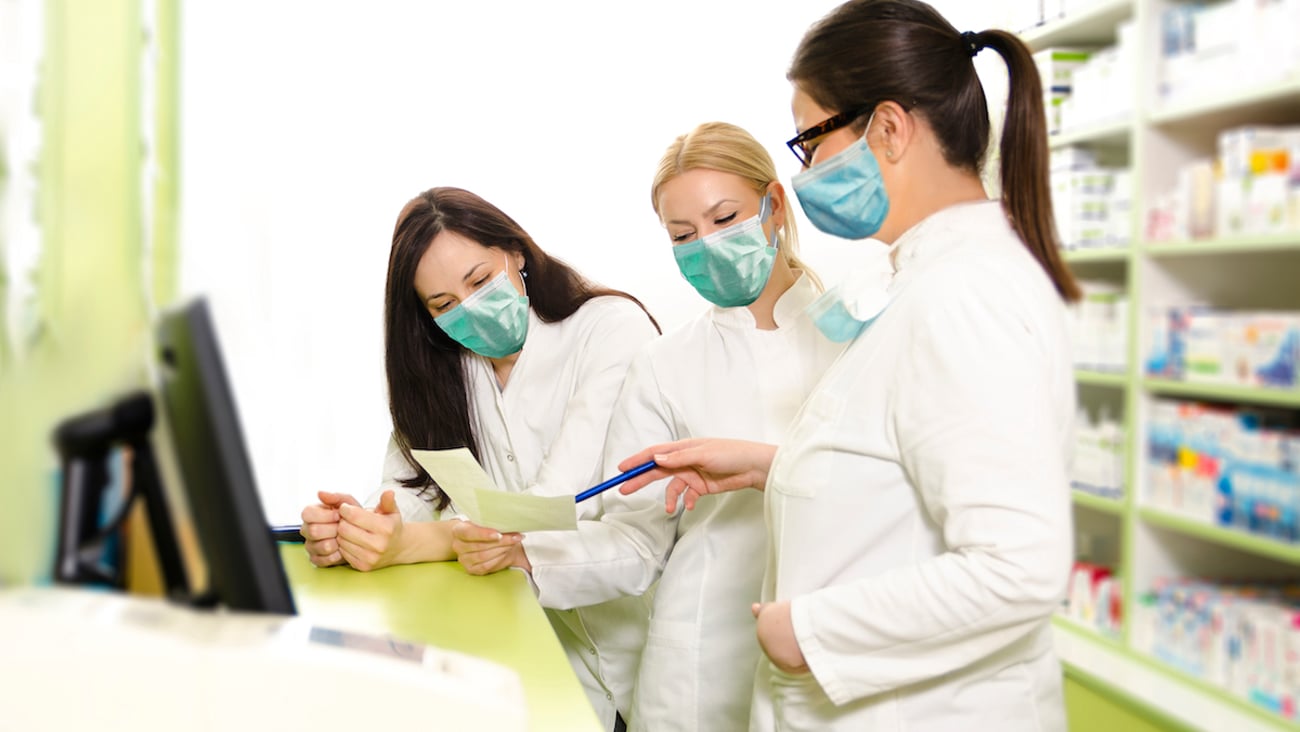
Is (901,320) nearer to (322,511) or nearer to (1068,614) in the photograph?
(322,511)

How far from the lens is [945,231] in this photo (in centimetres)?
96

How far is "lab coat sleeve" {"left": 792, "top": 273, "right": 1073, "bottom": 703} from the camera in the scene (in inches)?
32.2

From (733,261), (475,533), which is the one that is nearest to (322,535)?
(475,533)

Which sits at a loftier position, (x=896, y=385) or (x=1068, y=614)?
(x=896, y=385)

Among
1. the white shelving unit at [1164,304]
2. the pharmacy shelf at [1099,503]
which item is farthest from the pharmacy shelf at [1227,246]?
the pharmacy shelf at [1099,503]

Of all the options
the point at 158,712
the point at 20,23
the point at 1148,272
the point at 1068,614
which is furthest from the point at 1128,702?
the point at 20,23

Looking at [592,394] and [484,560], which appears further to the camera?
[592,394]

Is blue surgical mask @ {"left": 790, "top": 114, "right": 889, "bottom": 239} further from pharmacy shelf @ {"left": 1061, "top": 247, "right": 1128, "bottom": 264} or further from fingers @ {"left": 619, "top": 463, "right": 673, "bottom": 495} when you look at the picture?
pharmacy shelf @ {"left": 1061, "top": 247, "right": 1128, "bottom": 264}

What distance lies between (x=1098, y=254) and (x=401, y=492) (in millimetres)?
1695

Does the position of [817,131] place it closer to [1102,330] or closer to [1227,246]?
[1227,246]

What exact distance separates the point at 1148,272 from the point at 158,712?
2.25 meters

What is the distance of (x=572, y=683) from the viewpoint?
0.93 meters

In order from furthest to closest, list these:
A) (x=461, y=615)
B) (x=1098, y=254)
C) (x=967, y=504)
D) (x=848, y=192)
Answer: (x=1098, y=254)
(x=461, y=615)
(x=848, y=192)
(x=967, y=504)

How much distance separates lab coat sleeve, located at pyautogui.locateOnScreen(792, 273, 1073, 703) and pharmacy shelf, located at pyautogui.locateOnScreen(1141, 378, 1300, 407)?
4.13ft
